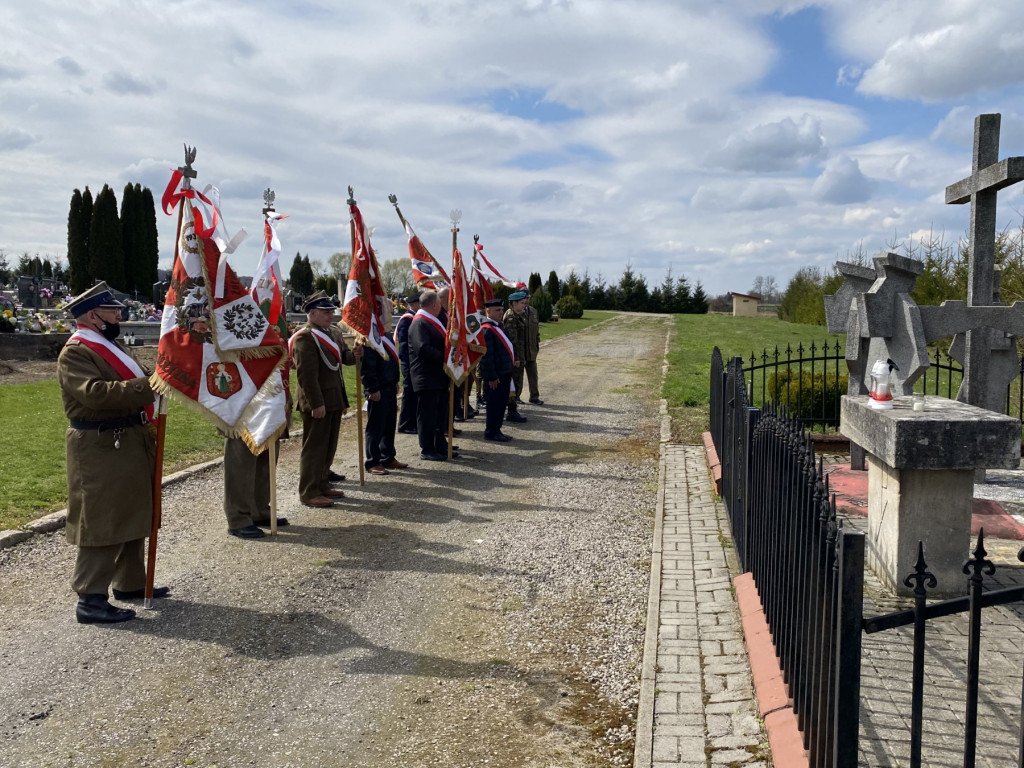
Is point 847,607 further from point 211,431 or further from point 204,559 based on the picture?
point 211,431

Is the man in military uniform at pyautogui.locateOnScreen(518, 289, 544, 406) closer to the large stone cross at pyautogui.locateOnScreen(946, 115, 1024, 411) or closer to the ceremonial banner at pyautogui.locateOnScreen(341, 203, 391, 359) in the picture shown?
the ceremonial banner at pyautogui.locateOnScreen(341, 203, 391, 359)

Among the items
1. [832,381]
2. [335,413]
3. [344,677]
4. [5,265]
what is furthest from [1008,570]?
[5,265]

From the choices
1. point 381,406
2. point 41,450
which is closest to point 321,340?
point 381,406

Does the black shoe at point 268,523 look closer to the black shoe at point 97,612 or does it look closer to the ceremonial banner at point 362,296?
the black shoe at point 97,612

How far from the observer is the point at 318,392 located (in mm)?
7711

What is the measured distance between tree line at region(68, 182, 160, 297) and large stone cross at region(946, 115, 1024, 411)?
4250cm

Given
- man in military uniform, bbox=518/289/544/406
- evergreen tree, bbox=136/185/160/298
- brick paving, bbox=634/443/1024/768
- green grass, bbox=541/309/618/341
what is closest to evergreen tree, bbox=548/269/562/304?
green grass, bbox=541/309/618/341

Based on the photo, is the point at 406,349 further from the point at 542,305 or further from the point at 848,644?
the point at 542,305

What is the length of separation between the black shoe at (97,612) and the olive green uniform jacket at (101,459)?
0.35 metres

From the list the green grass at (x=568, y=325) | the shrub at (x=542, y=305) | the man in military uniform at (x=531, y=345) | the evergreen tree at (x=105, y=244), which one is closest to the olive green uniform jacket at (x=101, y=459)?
the man in military uniform at (x=531, y=345)

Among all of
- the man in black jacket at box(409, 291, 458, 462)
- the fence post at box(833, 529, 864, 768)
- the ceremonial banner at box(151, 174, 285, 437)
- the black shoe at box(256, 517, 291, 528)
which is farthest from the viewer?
the man in black jacket at box(409, 291, 458, 462)

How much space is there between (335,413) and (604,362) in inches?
652

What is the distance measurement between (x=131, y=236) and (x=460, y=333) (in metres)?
42.4

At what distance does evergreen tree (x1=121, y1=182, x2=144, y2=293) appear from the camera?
46.6 meters
